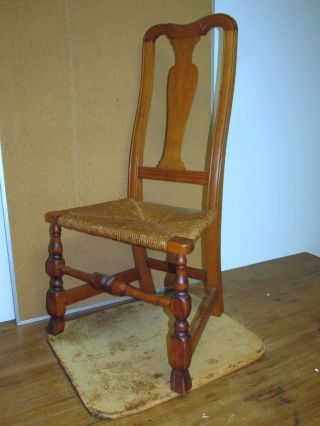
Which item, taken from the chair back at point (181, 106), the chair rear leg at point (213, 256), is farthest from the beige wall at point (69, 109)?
the chair rear leg at point (213, 256)

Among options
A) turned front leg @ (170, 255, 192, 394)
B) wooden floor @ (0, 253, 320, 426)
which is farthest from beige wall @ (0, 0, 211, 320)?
turned front leg @ (170, 255, 192, 394)

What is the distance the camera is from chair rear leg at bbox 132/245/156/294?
52.2 inches

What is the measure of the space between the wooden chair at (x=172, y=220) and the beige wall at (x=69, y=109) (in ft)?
0.31

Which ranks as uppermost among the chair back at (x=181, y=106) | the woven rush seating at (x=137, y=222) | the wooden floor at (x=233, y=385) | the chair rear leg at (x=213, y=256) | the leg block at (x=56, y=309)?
the chair back at (x=181, y=106)

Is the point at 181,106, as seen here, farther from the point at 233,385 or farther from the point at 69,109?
the point at 233,385

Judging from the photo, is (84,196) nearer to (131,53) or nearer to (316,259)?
(131,53)

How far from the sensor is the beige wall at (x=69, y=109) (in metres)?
1.12

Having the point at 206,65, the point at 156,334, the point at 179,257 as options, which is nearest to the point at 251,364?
the point at 156,334

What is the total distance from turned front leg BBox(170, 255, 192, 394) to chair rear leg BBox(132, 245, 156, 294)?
45cm

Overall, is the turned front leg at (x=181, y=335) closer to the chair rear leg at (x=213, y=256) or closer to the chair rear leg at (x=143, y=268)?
the chair rear leg at (x=213, y=256)

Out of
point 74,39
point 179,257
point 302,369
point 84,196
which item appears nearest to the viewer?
point 179,257

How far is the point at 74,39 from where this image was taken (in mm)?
1174

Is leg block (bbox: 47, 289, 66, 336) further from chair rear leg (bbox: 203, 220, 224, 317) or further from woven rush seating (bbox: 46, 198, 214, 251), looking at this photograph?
chair rear leg (bbox: 203, 220, 224, 317)

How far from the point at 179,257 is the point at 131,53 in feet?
2.58
